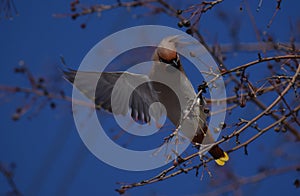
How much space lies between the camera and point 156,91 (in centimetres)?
290

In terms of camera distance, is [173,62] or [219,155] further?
[173,62]

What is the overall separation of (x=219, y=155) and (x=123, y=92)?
611mm

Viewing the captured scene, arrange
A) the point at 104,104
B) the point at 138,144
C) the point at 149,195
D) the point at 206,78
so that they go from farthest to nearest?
the point at 138,144 → the point at 149,195 → the point at 104,104 → the point at 206,78

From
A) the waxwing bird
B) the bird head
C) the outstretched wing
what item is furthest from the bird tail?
the bird head

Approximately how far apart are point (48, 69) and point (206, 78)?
34.6 inches

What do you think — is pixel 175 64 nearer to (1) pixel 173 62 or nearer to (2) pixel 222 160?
(1) pixel 173 62

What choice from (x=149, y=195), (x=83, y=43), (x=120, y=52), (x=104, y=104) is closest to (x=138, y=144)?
(x=149, y=195)

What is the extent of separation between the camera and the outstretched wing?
2785mm

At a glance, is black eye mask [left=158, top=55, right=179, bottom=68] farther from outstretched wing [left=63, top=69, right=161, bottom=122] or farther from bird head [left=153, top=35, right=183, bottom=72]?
outstretched wing [left=63, top=69, right=161, bottom=122]

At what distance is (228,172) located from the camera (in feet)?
9.40

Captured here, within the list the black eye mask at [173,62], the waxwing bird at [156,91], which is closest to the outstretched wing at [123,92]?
the waxwing bird at [156,91]

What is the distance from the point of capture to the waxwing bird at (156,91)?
2765 mm

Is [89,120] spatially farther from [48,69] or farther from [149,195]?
[149,195]

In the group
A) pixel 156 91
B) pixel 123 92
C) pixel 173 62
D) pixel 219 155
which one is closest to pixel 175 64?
pixel 173 62
